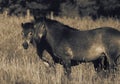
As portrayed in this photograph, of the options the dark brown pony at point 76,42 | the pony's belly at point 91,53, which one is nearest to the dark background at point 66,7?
the dark brown pony at point 76,42

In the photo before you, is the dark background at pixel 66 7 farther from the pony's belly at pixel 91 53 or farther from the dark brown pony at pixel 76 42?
the pony's belly at pixel 91 53

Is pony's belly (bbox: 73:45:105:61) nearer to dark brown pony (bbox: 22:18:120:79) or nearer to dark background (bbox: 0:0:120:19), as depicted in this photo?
dark brown pony (bbox: 22:18:120:79)

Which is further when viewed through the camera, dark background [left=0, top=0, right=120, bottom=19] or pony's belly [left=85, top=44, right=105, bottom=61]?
dark background [left=0, top=0, right=120, bottom=19]

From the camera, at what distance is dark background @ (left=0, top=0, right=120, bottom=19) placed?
2744 cm

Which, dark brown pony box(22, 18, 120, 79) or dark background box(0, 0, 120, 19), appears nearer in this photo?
dark brown pony box(22, 18, 120, 79)

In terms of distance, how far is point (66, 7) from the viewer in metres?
28.9

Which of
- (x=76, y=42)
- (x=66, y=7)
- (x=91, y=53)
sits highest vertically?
(x=76, y=42)

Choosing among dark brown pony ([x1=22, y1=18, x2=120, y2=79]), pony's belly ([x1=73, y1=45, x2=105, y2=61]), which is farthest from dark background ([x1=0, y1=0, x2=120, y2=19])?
pony's belly ([x1=73, y1=45, x2=105, y2=61])

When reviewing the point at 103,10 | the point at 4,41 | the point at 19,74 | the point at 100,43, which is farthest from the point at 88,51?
the point at 103,10

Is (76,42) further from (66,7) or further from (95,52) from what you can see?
(66,7)

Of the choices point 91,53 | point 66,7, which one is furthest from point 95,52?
point 66,7

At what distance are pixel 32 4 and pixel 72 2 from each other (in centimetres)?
268

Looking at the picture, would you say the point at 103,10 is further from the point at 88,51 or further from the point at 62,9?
the point at 88,51

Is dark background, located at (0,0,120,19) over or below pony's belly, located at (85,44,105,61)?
below
